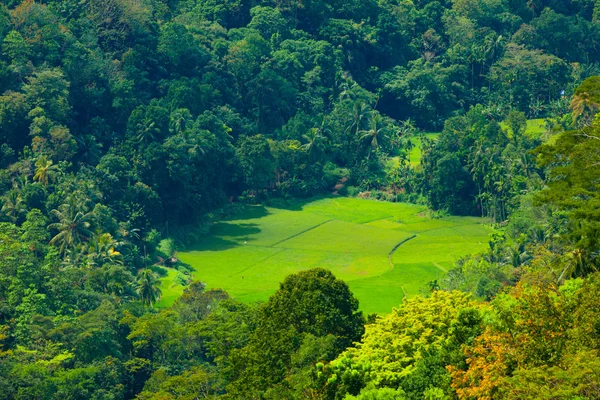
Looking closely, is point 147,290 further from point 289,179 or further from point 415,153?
point 415,153

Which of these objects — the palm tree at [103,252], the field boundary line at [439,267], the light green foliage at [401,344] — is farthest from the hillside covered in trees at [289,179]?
the field boundary line at [439,267]

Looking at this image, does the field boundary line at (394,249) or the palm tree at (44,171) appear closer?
the palm tree at (44,171)

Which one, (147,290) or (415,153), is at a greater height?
(415,153)

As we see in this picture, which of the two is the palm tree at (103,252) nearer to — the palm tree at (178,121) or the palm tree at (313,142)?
the palm tree at (178,121)

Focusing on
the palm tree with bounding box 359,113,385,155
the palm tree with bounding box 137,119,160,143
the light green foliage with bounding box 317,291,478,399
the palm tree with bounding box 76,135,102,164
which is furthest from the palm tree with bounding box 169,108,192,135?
the light green foliage with bounding box 317,291,478,399

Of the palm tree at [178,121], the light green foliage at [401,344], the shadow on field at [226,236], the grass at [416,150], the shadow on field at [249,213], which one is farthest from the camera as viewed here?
the grass at [416,150]

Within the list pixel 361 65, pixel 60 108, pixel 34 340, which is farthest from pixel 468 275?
pixel 361 65

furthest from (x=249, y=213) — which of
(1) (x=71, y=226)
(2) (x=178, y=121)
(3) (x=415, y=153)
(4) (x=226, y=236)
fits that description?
(1) (x=71, y=226)
